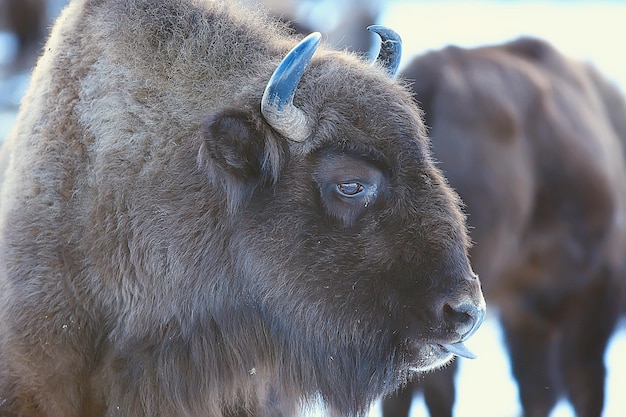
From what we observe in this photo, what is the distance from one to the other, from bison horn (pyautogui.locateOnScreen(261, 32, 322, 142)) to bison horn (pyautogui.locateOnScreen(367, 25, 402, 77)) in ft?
2.07

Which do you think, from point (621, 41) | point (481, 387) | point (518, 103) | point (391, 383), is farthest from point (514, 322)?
point (621, 41)

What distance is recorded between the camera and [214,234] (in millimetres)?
3484

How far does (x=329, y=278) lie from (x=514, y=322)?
13.5 ft

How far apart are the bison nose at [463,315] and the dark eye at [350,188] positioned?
499 millimetres

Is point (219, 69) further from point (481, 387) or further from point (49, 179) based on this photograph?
point (481, 387)

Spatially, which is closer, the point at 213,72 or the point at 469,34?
the point at 213,72

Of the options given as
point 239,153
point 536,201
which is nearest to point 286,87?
point 239,153

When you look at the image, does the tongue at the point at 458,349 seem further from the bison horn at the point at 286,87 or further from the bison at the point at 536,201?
the bison at the point at 536,201

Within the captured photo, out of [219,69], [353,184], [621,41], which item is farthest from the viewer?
[621,41]

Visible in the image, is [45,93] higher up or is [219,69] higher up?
[219,69]

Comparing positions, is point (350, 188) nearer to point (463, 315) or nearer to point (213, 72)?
point (463, 315)

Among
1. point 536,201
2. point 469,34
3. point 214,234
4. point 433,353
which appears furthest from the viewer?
point 469,34

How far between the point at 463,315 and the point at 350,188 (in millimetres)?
582

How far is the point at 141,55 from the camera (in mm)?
3605
